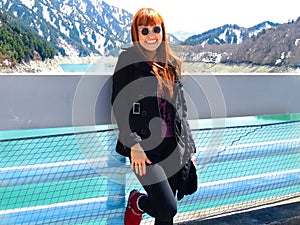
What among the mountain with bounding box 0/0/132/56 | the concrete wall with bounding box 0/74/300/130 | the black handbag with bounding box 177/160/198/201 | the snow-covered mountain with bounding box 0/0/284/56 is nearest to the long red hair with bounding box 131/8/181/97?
the concrete wall with bounding box 0/74/300/130

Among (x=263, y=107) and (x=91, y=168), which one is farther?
(x=263, y=107)

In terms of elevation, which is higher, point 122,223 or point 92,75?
point 92,75

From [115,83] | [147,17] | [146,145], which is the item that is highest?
[147,17]

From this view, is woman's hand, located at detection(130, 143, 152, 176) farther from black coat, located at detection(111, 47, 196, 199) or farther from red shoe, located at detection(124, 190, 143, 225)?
red shoe, located at detection(124, 190, 143, 225)

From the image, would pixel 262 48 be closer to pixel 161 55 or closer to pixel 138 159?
pixel 161 55

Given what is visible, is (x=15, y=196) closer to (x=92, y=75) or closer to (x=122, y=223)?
(x=122, y=223)

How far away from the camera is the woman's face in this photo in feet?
5.91

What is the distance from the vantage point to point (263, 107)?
231 cm

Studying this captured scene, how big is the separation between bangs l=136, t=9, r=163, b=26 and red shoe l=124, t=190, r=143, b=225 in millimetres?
740

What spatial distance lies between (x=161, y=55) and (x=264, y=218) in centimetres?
110

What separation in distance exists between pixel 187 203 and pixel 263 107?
67cm

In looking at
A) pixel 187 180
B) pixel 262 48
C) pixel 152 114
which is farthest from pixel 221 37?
pixel 152 114

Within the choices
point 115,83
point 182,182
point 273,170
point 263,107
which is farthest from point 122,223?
point 273,170

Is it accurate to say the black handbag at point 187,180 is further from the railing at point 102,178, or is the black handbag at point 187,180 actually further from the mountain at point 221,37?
the mountain at point 221,37
